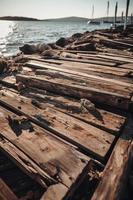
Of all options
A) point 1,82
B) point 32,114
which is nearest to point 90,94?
point 32,114

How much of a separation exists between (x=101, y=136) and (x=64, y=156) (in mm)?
650

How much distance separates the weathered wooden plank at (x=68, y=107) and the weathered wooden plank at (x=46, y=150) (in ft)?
1.86

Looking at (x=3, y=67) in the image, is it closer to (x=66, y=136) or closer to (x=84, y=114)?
(x=84, y=114)

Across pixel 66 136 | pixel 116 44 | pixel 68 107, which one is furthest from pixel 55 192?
pixel 116 44

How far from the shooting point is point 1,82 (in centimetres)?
544

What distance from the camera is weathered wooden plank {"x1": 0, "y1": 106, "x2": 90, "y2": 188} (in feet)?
7.20

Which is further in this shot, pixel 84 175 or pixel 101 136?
pixel 101 136

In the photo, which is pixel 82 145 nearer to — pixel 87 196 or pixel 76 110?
pixel 87 196

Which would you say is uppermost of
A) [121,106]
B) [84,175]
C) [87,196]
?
[121,106]

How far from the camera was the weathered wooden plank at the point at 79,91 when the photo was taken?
3504mm

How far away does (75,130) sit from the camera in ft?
9.89

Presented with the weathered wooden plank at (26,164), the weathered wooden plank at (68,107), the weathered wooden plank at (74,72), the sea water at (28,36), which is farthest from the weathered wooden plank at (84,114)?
the sea water at (28,36)

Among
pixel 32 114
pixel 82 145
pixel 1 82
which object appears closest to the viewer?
Answer: pixel 82 145

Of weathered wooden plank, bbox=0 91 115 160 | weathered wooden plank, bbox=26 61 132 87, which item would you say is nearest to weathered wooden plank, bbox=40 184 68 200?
weathered wooden plank, bbox=0 91 115 160
